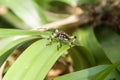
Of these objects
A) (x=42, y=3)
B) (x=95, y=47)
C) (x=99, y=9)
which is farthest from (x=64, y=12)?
(x=95, y=47)

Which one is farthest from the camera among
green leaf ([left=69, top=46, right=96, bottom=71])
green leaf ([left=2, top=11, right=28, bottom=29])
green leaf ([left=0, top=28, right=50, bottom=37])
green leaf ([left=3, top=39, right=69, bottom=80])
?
green leaf ([left=2, top=11, right=28, bottom=29])

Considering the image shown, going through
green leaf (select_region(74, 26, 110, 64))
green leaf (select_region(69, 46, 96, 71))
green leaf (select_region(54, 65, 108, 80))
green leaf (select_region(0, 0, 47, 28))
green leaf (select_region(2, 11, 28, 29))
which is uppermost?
green leaf (select_region(2, 11, 28, 29))

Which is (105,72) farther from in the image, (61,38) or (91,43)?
(91,43)

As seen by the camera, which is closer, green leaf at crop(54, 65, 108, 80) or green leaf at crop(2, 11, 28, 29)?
green leaf at crop(54, 65, 108, 80)

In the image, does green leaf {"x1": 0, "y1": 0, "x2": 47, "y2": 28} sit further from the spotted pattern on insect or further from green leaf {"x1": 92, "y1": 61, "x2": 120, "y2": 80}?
green leaf {"x1": 92, "y1": 61, "x2": 120, "y2": 80}

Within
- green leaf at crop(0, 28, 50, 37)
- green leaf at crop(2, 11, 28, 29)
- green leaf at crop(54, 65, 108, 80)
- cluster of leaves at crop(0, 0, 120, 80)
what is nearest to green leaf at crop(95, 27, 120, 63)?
cluster of leaves at crop(0, 0, 120, 80)

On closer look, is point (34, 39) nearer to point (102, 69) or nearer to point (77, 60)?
point (77, 60)

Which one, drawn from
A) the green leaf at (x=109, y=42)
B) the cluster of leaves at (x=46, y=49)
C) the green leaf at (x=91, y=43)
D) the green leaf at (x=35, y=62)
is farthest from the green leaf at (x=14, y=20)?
the green leaf at (x=35, y=62)

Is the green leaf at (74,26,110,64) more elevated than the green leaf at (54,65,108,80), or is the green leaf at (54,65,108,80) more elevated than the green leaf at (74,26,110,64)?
the green leaf at (74,26,110,64)
